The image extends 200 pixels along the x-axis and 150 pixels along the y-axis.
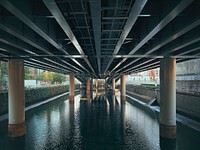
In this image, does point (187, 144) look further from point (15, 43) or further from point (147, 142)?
point (15, 43)

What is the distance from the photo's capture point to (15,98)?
1828 cm

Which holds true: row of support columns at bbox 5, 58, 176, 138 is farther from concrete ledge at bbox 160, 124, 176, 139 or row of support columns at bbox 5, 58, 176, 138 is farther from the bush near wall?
the bush near wall

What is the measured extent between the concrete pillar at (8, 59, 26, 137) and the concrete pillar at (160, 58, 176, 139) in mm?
14927

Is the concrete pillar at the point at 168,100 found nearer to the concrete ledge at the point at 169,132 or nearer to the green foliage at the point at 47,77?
the concrete ledge at the point at 169,132

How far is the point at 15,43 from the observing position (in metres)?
13.0

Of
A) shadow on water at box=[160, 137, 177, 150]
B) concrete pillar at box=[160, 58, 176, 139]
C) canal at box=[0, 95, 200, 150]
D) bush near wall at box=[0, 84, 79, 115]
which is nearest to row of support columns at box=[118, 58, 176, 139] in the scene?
concrete pillar at box=[160, 58, 176, 139]

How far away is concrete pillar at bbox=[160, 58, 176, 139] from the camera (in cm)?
1777

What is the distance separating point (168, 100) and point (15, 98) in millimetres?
15835

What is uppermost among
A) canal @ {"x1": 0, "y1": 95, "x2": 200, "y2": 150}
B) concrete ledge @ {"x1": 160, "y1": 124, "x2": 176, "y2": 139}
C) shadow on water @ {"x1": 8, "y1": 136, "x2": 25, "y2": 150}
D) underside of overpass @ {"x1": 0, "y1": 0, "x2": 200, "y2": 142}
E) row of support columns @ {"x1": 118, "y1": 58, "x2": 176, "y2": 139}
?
underside of overpass @ {"x1": 0, "y1": 0, "x2": 200, "y2": 142}

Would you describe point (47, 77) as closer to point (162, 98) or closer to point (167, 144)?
point (162, 98)

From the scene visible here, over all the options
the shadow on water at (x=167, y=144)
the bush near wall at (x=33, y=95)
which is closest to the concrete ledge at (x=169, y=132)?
the shadow on water at (x=167, y=144)

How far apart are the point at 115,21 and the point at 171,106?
492 inches

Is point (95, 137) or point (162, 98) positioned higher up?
point (162, 98)

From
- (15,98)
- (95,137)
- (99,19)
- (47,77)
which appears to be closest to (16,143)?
(15,98)
